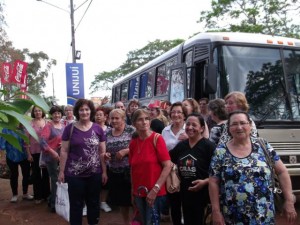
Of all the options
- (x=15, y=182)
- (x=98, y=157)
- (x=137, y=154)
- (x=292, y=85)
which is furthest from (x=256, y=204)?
(x=15, y=182)

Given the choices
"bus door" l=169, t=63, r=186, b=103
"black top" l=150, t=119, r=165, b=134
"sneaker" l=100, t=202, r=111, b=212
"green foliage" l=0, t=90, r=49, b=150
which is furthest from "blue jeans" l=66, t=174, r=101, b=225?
"bus door" l=169, t=63, r=186, b=103

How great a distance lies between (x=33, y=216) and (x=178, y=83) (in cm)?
355

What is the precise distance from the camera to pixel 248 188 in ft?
8.90

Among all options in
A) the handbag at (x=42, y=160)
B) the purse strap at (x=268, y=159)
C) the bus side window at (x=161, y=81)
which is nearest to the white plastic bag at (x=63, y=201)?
the handbag at (x=42, y=160)

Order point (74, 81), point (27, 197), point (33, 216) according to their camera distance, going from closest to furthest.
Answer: point (33, 216), point (27, 197), point (74, 81)

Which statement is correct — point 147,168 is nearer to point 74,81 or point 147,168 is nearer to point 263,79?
point 263,79

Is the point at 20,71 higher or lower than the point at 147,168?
higher

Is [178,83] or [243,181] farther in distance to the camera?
[178,83]

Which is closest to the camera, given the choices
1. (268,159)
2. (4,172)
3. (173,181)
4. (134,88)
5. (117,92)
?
(268,159)

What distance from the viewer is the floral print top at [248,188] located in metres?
2.72

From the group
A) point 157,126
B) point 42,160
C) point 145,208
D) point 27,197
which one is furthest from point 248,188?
point 27,197

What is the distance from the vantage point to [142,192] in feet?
12.4

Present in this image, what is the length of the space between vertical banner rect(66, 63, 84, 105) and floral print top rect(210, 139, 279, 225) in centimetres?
908

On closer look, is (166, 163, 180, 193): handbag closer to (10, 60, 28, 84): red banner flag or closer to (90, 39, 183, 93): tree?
(10, 60, 28, 84): red banner flag
